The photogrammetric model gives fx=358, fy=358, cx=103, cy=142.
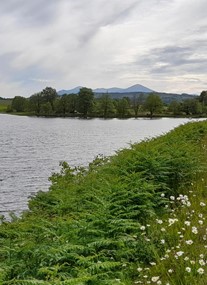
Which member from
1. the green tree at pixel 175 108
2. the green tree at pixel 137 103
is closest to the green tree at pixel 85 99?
the green tree at pixel 137 103

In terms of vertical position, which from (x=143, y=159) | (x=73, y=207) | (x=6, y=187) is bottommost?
(x=6, y=187)

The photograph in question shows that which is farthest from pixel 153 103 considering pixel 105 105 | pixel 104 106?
pixel 104 106

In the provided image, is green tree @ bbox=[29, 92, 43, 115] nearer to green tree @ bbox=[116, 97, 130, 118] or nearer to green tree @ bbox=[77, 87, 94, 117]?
green tree @ bbox=[77, 87, 94, 117]

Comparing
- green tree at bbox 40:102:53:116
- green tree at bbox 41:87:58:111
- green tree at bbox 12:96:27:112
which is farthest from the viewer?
green tree at bbox 12:96:27:112

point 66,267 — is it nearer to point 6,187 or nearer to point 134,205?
point 134,205

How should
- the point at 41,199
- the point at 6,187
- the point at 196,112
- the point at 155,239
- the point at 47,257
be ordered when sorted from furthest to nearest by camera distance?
the point at 196,112 < the point at 6,187 < the point at 41,199 < the point at 155,239 < the point at 47,257

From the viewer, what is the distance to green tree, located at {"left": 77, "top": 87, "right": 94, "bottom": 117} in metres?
142

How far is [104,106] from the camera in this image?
14738cm

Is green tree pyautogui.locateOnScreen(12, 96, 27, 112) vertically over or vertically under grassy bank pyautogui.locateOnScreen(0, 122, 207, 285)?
over

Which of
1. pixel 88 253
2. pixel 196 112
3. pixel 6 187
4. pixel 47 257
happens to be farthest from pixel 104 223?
pixel 196 112

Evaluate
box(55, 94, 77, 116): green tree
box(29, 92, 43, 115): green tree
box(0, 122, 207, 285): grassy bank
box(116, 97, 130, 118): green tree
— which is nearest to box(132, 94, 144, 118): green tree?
box(116, 97, 130, 118): green tree

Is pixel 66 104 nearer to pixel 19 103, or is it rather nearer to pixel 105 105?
pixel 105 105

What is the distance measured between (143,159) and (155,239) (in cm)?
481

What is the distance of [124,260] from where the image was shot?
529 centimetres
